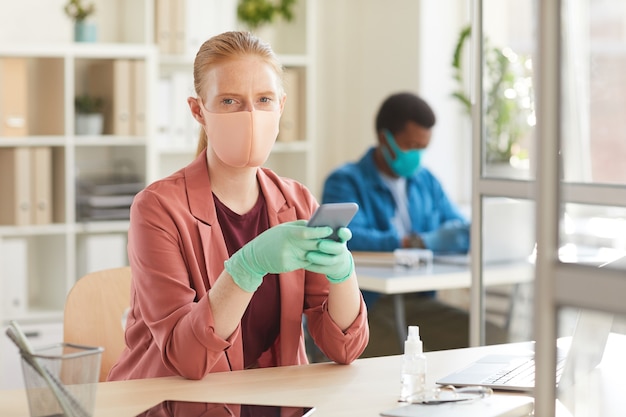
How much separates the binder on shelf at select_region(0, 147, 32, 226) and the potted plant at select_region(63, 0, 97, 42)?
1.81 ft

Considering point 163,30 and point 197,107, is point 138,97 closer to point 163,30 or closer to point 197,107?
point 163,30

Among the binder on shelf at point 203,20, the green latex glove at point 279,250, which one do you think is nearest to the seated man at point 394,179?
the binder on shelf at point 203,20

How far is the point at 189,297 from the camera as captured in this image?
169cm

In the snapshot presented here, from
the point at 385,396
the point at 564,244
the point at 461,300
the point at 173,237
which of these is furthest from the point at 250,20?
the point at 564,244

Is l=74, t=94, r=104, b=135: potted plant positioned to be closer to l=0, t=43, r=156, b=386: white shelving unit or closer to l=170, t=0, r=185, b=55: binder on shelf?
l=0, t=43, r=156, b=386: white shelving unit

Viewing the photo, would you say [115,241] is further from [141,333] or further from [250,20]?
[141,333]

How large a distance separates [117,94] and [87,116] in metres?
0.16

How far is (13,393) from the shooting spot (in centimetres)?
156

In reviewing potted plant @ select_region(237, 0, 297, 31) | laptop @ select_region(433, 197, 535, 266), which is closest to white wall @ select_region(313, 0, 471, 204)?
potted plant @ select_region(237, 0, 297, 31)

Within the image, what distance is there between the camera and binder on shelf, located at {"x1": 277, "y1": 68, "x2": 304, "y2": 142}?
462 cm

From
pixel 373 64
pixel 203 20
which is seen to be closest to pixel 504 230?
pixel 203 20

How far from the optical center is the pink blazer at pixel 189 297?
1.64m

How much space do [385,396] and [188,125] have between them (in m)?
2.99

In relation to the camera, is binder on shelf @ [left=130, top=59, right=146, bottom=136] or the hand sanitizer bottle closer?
the hand sanitizer bottle
